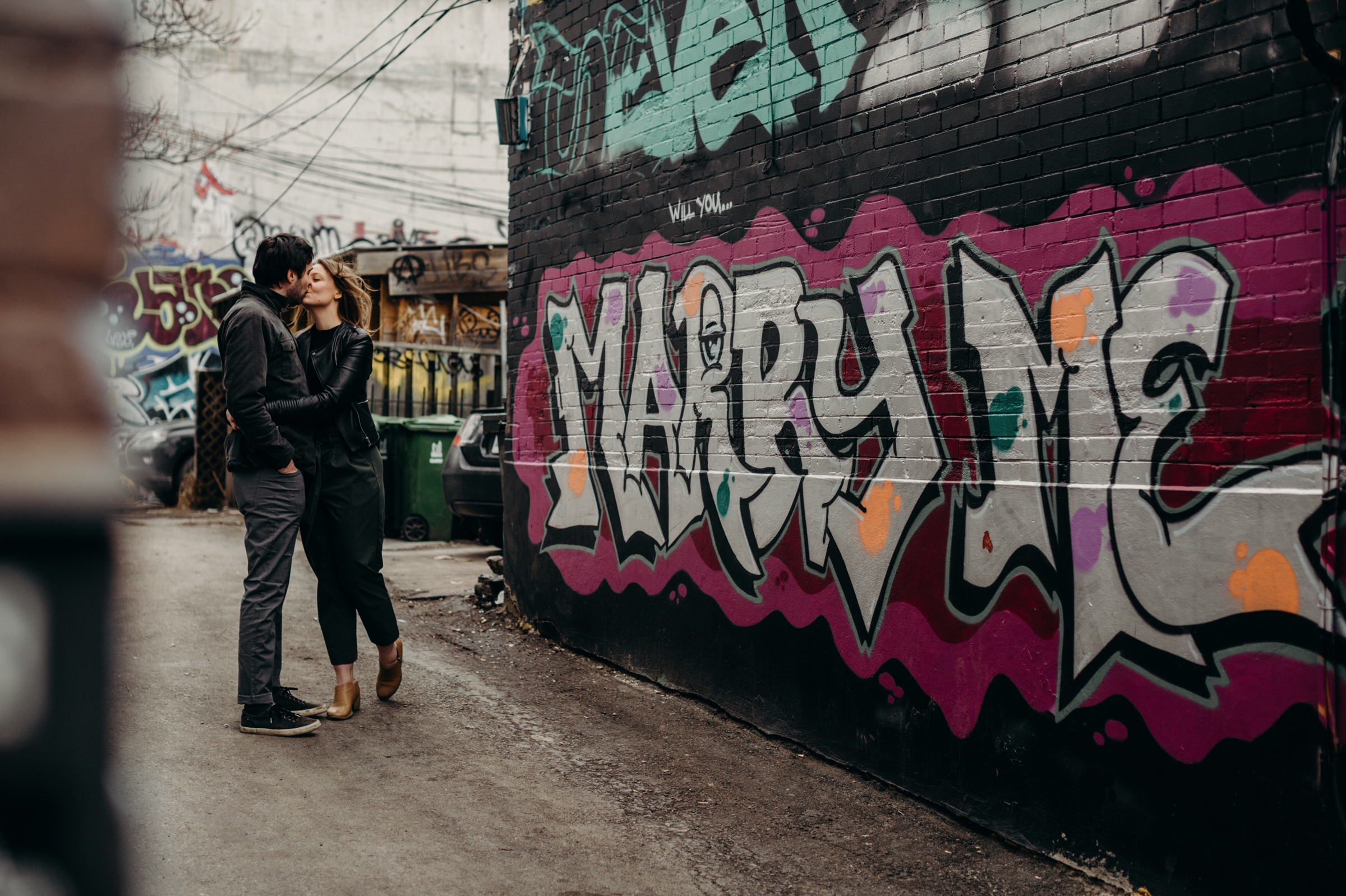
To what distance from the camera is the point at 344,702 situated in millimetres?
4859

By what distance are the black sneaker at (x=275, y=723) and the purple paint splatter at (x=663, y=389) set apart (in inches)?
92.2

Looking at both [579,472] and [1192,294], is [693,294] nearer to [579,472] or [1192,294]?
[579,472]

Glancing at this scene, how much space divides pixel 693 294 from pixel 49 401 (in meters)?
4.75

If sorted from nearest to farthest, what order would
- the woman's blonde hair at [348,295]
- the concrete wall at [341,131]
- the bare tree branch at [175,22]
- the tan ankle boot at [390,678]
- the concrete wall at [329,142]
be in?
the woman's blonde hair at [348,295]
the tan ankle boot at [390,678]
the bare tree branch at [175,22]
the concrete wall at [329,142]
the concrete wall at [341,131]

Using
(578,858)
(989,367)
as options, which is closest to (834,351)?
(989,367)

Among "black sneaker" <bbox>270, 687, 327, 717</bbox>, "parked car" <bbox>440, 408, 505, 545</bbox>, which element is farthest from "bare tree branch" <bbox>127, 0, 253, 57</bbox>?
"parked car" <bbox>440, 408, 505, 545</bbox>

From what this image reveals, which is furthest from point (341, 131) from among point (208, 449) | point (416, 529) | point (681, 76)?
point (681, 76)

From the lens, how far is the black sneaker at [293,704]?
471 centimetres

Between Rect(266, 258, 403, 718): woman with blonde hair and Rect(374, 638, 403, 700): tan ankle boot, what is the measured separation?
142 millimetres

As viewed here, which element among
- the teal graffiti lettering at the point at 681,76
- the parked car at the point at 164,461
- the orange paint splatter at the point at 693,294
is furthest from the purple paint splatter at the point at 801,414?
the parked car at the point at 164,461

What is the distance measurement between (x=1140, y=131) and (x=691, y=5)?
2.88 meters

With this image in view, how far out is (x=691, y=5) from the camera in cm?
555

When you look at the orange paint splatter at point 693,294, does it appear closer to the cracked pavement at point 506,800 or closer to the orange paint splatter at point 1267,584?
the cracked pavement at point 506,800

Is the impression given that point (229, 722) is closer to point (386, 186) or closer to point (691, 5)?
point (691, 5)
